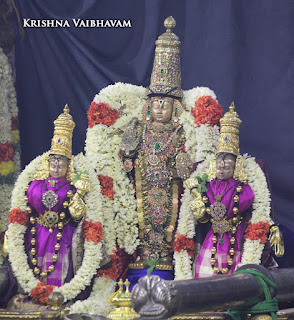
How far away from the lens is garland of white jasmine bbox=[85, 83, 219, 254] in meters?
9.26

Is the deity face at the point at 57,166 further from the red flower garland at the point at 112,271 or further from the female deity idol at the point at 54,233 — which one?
the red flower garland at the point at 112,271

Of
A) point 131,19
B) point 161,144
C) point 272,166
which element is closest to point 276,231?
point 161,144

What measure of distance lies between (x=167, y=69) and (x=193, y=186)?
1.28 meters

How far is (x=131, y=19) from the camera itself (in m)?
11.2

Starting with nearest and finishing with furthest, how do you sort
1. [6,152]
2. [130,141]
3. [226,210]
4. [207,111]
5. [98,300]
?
[226,210] < [98,300] < [207,111] < [130,141] < [6,152]

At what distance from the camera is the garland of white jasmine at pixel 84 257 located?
866 cm

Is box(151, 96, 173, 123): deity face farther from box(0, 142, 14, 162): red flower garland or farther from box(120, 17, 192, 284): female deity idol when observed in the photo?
box(0, 142, 14, 162): red flower garland

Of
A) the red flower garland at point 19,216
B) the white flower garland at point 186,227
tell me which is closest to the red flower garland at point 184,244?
the white flower garland at point 186,227

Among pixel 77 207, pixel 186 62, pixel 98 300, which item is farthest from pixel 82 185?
pixel 186 62

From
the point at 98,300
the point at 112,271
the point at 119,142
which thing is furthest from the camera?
the point at 119,142

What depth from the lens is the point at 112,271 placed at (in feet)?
29.9

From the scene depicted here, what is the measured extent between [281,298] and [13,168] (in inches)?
181

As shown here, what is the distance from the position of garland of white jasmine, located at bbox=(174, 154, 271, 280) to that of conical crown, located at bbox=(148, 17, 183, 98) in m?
0.80

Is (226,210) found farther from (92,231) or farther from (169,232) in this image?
(92,231)
